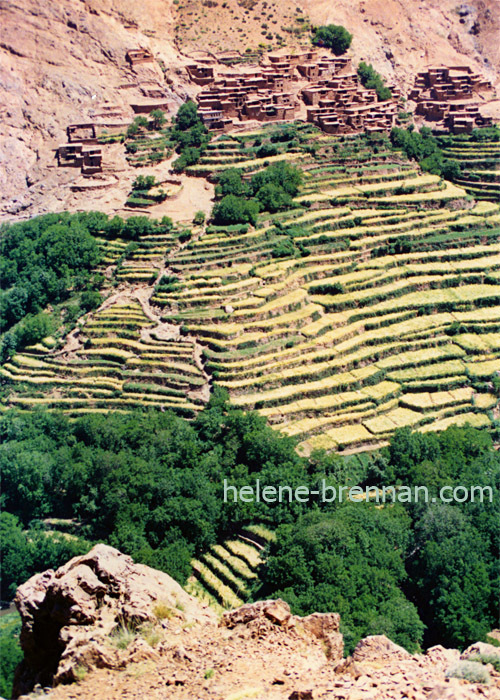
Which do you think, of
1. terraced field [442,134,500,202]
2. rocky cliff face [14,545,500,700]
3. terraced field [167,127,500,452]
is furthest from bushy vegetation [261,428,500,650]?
terraced field [442,134,500,202]

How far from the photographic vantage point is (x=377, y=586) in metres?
24.1

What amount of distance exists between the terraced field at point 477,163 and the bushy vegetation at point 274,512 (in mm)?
20182

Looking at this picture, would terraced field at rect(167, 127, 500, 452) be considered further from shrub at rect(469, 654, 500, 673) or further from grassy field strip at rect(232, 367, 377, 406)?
shrub at rect(469, 654, 500, 673)

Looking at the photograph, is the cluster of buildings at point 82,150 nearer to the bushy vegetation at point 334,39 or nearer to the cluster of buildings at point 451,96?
the bushy vegetation at point 334,39

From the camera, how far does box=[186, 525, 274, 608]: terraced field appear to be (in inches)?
1013

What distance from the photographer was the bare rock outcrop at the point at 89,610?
486 inches

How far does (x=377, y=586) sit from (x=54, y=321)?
20506mm

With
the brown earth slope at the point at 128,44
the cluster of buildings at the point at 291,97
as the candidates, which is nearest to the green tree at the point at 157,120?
the cluster of buildings at the point at 291,97

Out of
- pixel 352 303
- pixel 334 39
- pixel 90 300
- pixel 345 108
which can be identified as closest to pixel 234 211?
pixel 352 303

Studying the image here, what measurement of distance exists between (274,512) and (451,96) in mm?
37126

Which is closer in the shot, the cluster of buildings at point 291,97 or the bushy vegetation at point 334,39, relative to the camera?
the cluster of buildings at point 291,97

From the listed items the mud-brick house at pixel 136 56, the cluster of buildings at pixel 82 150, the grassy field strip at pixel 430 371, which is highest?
the mud-brick house at pixel 136 56

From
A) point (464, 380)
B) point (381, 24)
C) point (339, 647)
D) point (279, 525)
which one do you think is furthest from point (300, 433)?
point (381, 24)

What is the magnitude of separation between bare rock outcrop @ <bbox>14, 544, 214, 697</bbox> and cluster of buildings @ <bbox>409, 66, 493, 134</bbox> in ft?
145
